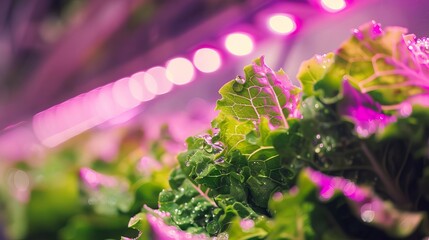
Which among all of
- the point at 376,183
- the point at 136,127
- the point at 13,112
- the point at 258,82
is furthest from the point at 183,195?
the point at 13,112

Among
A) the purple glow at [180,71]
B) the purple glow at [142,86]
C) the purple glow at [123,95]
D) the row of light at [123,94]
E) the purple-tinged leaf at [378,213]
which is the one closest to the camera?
the purple-tinged leaf at [378,213]

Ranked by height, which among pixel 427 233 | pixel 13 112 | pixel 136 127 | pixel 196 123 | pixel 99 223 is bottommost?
pixel 427 233

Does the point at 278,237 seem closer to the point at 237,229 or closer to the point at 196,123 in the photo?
the point at 237,229

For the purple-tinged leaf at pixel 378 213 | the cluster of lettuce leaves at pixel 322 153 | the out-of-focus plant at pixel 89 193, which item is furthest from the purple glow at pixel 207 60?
the purple-tinged leaf at pixel 378 213

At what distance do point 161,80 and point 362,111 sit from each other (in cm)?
181

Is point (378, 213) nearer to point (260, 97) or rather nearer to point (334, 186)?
point (334, 186)

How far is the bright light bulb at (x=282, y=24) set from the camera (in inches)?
63.0

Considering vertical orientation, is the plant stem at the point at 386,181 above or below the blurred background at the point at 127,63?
below

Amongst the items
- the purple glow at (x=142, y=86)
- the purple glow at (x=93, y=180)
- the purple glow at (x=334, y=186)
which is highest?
the purple glow at (x=142, y=86)

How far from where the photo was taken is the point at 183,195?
82 cm

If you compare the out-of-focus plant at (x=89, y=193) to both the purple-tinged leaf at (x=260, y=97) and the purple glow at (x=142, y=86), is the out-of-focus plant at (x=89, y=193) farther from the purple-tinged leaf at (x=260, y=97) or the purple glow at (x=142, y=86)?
the purple glow at (x=142, y=86)

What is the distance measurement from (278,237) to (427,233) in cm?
15

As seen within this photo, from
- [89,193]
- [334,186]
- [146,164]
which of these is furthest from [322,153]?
[146,164]

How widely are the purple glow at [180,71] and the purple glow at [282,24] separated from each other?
51 centimetres
